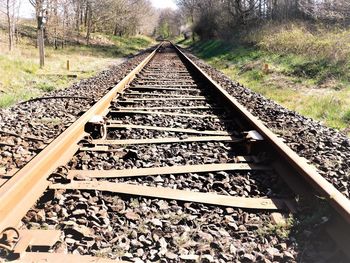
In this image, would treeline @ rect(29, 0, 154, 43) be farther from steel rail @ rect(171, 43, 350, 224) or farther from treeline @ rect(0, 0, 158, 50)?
steel rail @ rect(171, 43, 350, 224)

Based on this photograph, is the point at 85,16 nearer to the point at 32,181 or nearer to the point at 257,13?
the point at 257,13

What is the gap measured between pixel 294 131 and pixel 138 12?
5773cm

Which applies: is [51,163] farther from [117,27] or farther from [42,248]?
[117,27]

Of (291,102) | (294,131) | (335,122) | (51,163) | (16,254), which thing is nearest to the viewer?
(16,254)

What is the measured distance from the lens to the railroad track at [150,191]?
2.41m

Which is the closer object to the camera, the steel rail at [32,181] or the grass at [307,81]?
the steel rail at [32,181]

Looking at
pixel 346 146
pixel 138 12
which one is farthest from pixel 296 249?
pixel 138 12

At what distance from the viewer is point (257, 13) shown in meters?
36.6

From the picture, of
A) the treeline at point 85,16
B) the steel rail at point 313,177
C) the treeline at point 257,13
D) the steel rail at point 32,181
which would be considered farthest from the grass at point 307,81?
the treeline at point 85,16

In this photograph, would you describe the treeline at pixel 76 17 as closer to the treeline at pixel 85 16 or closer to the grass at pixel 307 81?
the treeline at pixel 85 16

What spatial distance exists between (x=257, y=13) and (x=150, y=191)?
36052 millimetres

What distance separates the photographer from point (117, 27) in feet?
165

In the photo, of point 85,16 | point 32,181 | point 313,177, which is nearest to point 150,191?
point 32,181

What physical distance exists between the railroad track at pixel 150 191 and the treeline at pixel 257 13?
1901 cm
